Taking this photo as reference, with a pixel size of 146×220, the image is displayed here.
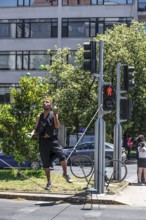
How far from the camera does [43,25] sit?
4719cm

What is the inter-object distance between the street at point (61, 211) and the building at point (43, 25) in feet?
120

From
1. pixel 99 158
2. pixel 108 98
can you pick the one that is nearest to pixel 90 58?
pixel 108 98

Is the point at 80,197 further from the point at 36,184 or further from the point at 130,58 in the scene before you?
the point at 130,58

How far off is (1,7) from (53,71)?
14.5 meters

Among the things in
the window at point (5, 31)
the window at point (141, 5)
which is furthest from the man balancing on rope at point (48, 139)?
the window at point (5, 31)

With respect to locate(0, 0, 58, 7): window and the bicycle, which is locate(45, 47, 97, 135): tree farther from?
the bicycle

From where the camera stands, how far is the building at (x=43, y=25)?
4569cm

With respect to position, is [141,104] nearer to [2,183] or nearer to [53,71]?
[53,71]

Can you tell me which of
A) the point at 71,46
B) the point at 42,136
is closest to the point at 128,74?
the point at 42,136

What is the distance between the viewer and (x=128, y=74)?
1532 centimetres

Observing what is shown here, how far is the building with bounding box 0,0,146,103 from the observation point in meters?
45.7

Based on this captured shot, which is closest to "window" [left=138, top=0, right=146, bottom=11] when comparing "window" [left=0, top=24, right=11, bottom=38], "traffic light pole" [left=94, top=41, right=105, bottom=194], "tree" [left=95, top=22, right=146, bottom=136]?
"tree" [left=95, top=22, right=146, bottom=136]

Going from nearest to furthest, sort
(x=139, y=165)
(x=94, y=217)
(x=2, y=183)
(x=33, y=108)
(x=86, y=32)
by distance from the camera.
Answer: (x=94, y=217) < (x=2, y=183) < (x=33, y=108) < (x=139, y=165) < (x=86, y=32)

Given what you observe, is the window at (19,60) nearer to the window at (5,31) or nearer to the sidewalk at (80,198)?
the window at (5,31)
